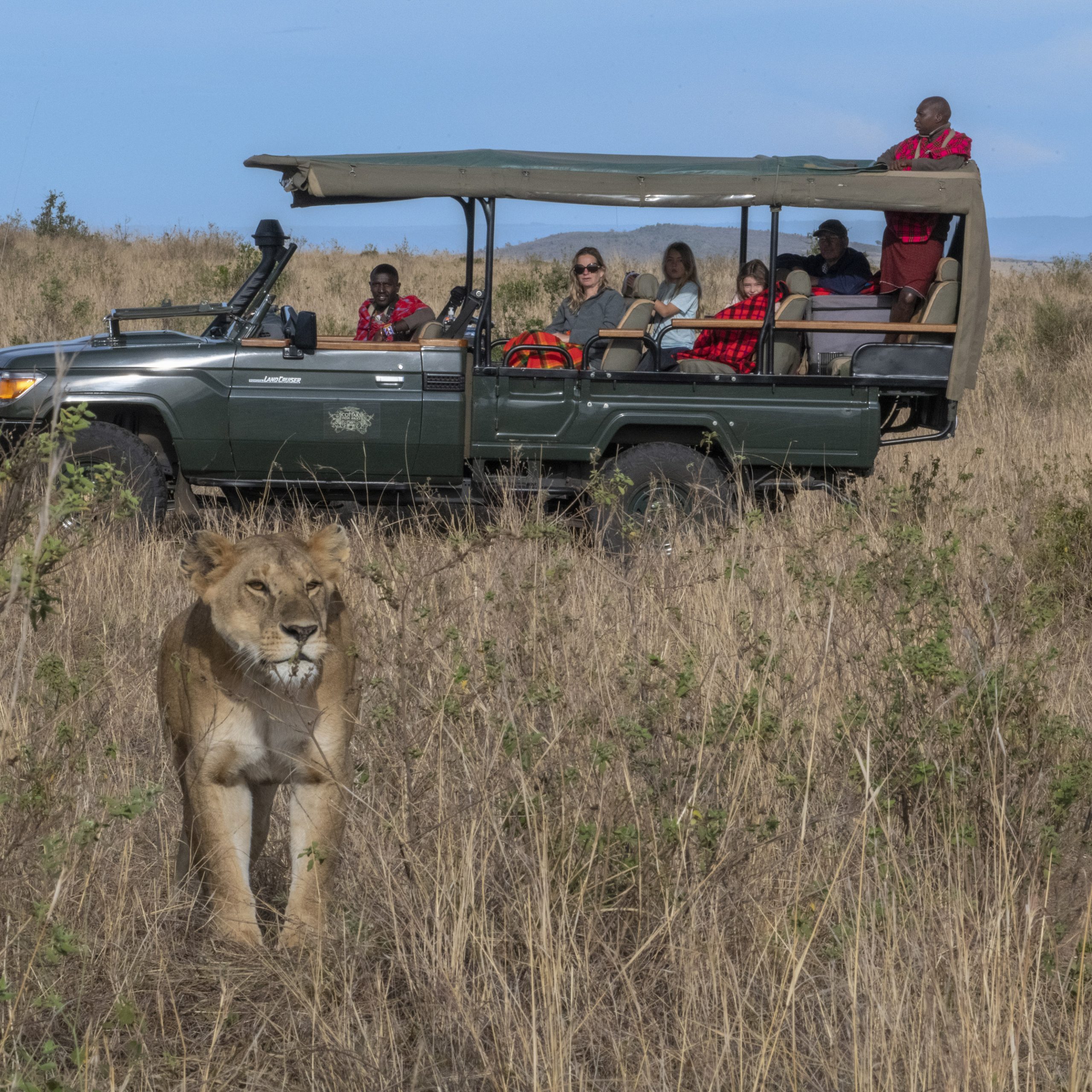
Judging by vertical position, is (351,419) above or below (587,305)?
below

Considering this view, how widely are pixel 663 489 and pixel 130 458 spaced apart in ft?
8.93

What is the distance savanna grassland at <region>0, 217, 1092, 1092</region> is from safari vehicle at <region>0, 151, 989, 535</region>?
2093 mm

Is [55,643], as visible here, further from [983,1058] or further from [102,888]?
[983,1058]

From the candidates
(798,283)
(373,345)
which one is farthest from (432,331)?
(798,283)

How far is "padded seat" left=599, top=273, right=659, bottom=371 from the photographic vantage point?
7.70 m

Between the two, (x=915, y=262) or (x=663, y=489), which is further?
(x=915, y=262)

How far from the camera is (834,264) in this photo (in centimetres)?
907

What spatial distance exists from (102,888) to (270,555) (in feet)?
2.72

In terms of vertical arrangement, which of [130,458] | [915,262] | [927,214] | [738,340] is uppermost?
[927,214]

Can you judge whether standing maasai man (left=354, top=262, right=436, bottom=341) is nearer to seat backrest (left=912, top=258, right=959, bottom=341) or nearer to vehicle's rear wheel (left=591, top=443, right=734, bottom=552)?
vehicle's rear wheel (left=591, top=443, right=734, bottom=552)

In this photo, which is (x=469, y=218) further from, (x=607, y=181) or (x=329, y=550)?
(x=329, y=550)

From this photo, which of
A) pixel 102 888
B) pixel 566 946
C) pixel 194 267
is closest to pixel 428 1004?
pixel 566 946

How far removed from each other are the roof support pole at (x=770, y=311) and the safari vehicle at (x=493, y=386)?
0.6 inches

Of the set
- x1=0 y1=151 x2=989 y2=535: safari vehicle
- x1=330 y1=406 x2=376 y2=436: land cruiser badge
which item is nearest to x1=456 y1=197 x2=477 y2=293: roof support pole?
x1=0 y1=151 x2=989 y2=535: safari vehicle
